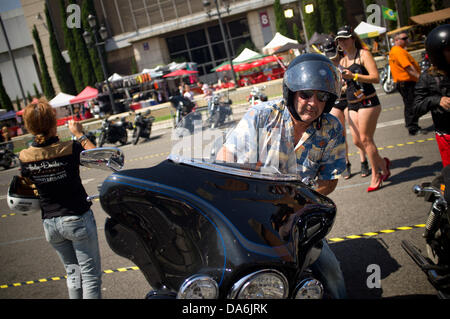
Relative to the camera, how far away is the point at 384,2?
34.9 meters

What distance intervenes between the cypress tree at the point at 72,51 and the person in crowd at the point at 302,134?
45.3m

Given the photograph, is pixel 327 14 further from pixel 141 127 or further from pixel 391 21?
pixel 141 127

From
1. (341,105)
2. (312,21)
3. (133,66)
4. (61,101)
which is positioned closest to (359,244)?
(341,105)

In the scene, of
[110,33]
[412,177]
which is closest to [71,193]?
[412,177]

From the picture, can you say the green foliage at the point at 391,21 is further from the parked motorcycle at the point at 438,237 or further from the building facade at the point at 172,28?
the parked motorcycle at the point at 438,237

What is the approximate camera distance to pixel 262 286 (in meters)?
1.43

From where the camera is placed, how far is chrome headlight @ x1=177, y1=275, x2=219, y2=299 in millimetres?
1407

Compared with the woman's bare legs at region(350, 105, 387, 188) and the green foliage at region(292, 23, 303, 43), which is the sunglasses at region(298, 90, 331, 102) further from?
the green foliage at region(292, 23, 303, 43)

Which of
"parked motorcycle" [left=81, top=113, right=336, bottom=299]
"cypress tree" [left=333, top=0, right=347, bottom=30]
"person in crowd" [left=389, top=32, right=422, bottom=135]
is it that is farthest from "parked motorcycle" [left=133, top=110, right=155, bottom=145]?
"cypress tree" [left=333, top=0, right=347, bottom=30]

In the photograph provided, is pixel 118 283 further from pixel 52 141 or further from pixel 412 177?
pixel 412 177

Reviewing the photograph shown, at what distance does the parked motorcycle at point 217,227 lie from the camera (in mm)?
1442

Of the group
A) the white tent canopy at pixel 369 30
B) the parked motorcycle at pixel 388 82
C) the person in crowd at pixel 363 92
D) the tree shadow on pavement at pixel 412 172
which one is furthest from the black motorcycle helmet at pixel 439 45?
the white tent canopy at pixel 369 30

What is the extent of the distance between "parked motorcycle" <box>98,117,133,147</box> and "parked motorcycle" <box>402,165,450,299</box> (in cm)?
1287

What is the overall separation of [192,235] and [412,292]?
7.10 ft
